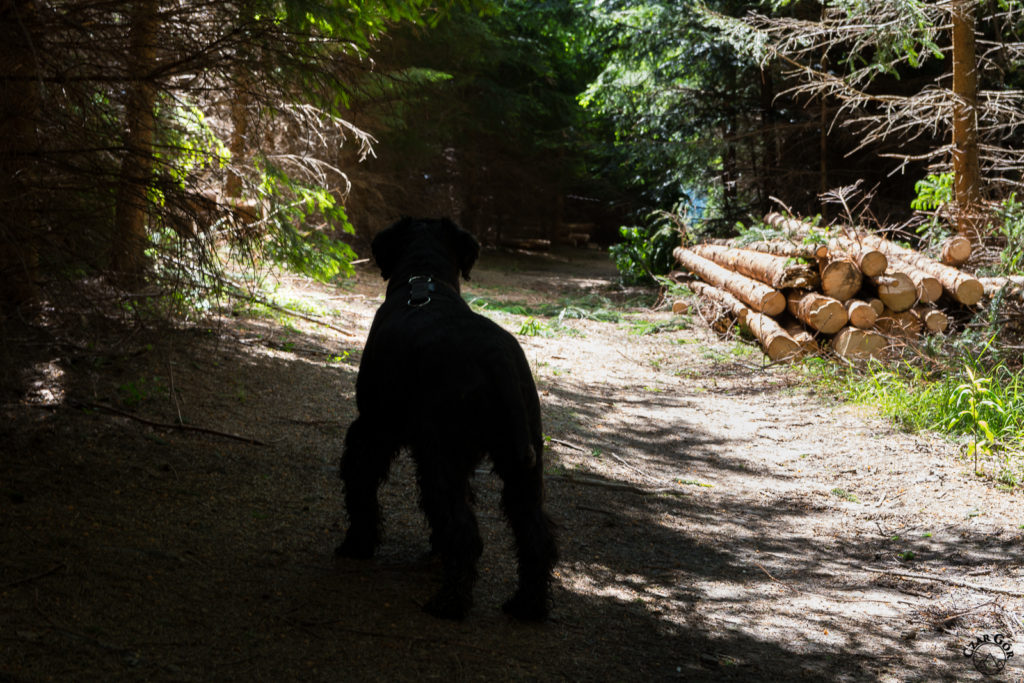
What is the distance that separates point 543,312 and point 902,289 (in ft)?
20.4

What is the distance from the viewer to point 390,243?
4426 millimetres

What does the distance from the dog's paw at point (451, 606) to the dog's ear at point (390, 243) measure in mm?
1868

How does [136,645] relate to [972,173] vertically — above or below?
below

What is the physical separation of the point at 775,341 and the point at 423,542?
264 inches

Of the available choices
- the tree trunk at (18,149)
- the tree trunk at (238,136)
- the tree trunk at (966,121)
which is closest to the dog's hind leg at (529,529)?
the tree trunk at (18,149)

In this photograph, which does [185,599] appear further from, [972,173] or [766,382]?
[972,173]

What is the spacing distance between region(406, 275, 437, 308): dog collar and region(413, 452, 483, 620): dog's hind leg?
2.48 ft

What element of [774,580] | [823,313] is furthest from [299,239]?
[823,313]

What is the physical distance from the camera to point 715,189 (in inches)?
746

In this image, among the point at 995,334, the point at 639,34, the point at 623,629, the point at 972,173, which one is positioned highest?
the point at 639,34

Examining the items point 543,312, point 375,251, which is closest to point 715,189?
point 543,312

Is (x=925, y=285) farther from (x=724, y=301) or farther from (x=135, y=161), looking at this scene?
(x=135, y=161)

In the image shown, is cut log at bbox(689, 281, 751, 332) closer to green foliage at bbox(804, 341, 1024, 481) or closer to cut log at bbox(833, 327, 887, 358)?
cut log at bbox(833, 327, 887, 358)

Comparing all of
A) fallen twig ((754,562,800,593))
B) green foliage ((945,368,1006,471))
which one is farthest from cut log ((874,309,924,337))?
fallen twig ((754,562,800,593))
